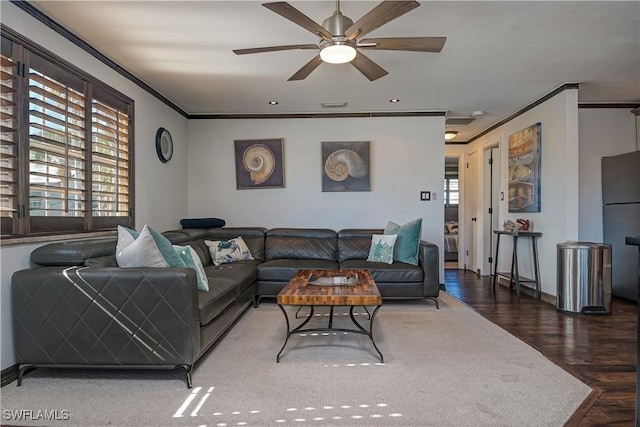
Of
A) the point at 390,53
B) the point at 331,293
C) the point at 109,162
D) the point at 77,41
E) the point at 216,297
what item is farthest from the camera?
the point at 109,162

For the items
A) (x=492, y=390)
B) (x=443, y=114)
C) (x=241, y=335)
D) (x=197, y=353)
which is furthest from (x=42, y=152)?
(x=443, y=114)

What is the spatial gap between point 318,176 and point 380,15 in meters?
Result: 3.17

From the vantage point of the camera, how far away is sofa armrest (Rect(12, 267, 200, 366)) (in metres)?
2.15

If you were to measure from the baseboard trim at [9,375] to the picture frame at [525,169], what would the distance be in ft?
17.2

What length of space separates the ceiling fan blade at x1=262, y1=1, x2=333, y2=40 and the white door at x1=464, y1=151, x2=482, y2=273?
4.95 m

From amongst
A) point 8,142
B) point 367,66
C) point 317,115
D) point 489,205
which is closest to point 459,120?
point 489,205

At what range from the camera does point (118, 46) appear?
3027 millimetres

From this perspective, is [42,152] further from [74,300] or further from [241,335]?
[241,335]

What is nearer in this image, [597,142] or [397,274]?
[397,274]

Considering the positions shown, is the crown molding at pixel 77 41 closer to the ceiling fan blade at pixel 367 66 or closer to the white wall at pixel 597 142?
the ceiling fan blade at pixel 367 66

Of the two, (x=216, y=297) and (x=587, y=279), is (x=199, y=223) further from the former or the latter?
(x=587, y=279)

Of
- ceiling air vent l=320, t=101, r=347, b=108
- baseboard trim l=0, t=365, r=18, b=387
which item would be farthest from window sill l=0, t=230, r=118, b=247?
ceiling air vent l=320, t=101, r=347, b=108

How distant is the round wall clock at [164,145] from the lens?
13.9 feet

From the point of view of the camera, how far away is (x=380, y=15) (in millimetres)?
2057
